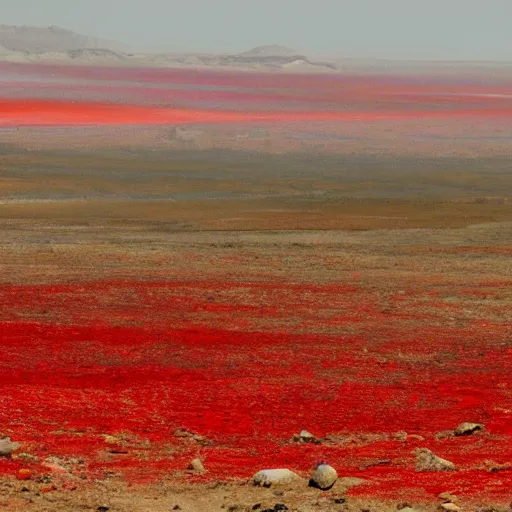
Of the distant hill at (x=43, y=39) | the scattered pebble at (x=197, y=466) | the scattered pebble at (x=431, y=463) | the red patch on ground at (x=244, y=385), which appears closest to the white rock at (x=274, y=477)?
the red patch on ground at (x=244, y=385)

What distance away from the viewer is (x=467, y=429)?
1041 centimetres

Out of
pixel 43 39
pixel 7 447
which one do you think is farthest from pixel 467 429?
pixel 43 39

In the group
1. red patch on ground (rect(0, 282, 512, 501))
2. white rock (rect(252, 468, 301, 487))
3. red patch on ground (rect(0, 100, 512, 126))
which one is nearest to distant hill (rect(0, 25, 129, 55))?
red patch on ground (rect(0, 100, 512, 126))

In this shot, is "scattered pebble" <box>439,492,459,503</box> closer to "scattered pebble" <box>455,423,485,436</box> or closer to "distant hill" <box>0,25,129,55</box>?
"scattered pebble" <box>455,423,485,436</box>

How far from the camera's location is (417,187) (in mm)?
37844

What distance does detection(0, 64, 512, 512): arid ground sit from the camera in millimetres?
8969

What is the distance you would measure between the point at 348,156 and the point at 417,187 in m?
9.80

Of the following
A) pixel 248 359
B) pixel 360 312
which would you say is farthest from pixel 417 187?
pixel 248 359

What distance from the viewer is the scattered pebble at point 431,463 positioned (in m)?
9.10

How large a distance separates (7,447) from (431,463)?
308cm

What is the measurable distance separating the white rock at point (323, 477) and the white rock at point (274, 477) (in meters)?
0.15

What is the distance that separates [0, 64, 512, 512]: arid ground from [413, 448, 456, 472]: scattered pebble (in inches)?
3.2

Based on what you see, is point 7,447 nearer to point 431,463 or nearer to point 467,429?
point 431,463

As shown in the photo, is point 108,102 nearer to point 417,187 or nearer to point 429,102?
point 429,102
